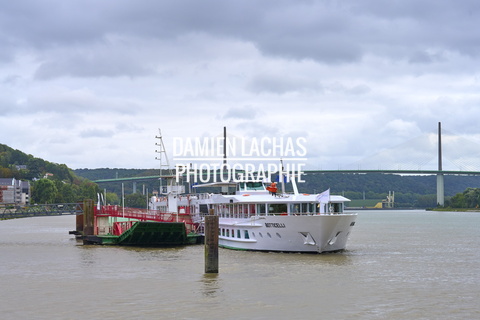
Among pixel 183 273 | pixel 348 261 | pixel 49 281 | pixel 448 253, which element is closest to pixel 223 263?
pixel 183 273

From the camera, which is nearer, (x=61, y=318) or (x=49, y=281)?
(x=61, y=318)

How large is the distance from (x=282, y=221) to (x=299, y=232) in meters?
1.35

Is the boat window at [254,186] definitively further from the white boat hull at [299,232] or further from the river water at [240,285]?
the river water at [240,285]

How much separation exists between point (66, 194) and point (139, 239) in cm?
13814

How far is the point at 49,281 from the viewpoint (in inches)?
1502

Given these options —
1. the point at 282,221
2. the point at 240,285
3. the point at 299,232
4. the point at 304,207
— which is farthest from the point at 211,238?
the point at 304,207

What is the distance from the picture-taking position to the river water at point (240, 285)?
2952 centimetres

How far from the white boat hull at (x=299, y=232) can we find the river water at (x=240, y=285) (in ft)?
2.71

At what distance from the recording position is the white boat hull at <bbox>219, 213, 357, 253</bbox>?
4706 cm

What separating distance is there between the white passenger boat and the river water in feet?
3.36

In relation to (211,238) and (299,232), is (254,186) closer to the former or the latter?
(299,232)

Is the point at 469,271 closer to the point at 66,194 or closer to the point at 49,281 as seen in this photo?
the point at 49,281

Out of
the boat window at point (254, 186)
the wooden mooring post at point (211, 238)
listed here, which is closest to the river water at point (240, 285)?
the wooden mooring post at point (211, 238)

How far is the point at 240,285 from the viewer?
35656mm
